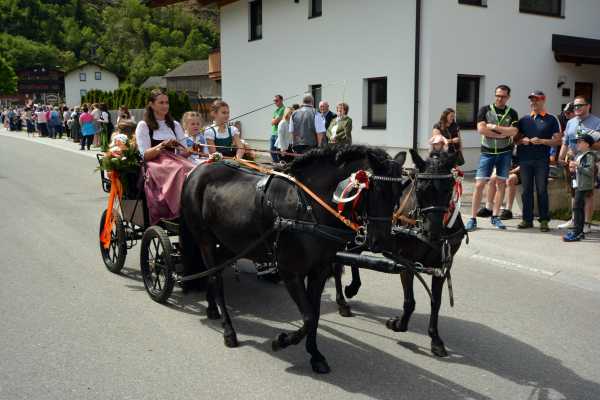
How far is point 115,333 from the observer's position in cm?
515

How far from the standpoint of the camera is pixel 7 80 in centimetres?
8519

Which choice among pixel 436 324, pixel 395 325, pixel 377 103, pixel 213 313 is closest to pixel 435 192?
pixel 436 324

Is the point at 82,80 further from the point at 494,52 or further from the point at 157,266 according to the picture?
the point at 157,266

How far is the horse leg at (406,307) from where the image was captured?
4.98 meters

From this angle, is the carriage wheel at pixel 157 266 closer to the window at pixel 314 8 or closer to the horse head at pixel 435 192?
the horse head at pixel 435 192

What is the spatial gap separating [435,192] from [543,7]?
16274mm

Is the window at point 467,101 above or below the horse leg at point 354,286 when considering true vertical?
above

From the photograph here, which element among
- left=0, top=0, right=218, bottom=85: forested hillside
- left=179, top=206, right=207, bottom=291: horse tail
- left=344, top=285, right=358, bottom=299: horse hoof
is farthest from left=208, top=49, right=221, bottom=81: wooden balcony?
left=0, top=0, right=218, bottom=85: forested hillside

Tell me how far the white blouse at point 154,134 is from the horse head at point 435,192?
11.1 feet

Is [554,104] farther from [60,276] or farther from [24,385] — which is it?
[24,385]

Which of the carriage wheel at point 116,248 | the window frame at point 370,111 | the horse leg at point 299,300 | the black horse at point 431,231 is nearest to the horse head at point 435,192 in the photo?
the black horse at point 431,231

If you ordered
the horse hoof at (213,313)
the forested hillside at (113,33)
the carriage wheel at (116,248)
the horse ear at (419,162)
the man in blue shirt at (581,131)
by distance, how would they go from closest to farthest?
the horse ear at (419,162)
the horse hoof at (213,313)
the carriage wheel at (116,248)
the man in blue shirt at (581,131)
the forested hillside at (113,33)

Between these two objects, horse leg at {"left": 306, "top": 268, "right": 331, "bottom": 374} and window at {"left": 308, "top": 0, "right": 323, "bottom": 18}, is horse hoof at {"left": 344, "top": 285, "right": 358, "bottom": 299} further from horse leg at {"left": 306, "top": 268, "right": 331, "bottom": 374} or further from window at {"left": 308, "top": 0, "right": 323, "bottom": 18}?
window at {"left": 308, "top": 0, "right": 323, "bottom": 18}

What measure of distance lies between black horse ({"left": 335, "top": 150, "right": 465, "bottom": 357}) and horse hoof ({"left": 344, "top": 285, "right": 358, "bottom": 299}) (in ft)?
2.58
